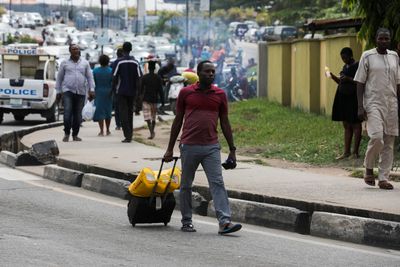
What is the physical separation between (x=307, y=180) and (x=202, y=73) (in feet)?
12.2

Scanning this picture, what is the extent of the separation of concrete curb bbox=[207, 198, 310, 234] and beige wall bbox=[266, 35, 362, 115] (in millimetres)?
11402

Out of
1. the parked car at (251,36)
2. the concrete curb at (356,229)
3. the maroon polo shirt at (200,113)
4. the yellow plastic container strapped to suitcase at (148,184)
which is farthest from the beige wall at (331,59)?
the parked car at (251,36)

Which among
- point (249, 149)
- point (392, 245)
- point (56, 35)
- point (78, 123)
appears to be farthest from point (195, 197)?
point (56, 35)

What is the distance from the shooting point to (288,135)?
22047mm

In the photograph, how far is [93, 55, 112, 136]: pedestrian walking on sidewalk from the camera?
2280 centimetres

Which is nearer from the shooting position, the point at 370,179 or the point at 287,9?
the point at 370,179

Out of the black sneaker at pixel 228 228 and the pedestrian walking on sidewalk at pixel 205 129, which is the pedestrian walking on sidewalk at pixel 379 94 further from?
the black sneaker at pixel 228 228

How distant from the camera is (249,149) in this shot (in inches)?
786

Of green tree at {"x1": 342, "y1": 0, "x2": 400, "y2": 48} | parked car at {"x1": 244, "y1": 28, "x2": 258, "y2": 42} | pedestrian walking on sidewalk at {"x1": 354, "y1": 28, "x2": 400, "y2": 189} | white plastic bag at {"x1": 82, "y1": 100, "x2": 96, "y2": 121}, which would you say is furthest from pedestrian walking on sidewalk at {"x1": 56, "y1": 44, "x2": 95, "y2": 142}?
parked car at {"x1": 244, "y1": 28, "x2": 258, "y2": 42}

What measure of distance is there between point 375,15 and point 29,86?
1267cm

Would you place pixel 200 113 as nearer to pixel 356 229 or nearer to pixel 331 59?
pixel 356 229

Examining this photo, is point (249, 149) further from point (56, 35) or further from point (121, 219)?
point (56, 35)

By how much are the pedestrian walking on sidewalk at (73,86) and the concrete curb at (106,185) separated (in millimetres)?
5068

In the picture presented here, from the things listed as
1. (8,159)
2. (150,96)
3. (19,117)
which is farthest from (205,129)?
(19,117)
